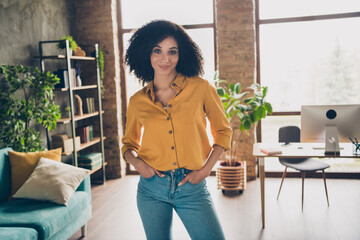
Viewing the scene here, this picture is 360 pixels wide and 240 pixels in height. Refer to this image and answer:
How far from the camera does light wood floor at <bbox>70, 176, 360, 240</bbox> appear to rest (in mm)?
3307

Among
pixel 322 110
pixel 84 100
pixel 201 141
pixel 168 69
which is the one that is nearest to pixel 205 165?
pixel 201 141

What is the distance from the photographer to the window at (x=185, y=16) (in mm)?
5223

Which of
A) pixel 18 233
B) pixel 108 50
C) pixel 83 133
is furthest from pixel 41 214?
pixel 108 50

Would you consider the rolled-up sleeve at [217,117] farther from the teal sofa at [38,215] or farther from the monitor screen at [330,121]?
the monitor screen at [330,121]

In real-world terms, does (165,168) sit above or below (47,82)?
below

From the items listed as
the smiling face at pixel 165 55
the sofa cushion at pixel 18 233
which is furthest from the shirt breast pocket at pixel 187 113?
the sofa cushion at pixel 18 233

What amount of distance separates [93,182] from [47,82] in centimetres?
201

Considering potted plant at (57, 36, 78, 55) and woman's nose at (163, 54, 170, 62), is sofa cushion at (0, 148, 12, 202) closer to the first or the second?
potted plant at (57, 36, 78, 55)

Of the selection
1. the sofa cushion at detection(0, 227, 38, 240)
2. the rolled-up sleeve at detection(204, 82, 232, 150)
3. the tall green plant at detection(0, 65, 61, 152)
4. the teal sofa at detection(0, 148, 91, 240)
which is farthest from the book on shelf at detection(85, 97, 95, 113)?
the rolled-up sleeve at detection(204, 82, 232, 150)

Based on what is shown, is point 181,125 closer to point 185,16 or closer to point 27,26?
point 27,26

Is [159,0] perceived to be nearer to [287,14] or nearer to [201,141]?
[287,14]

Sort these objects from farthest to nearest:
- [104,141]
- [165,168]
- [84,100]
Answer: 1. [104,141]
2. [84,100]
3. [165,168]

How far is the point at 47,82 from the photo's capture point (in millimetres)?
3750

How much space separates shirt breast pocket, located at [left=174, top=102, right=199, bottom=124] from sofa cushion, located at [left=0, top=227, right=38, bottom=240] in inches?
60.5
